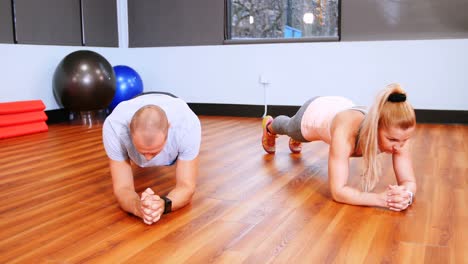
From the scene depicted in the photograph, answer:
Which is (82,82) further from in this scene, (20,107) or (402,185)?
(402,185)

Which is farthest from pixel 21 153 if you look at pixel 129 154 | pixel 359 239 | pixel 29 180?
pixel 359 239

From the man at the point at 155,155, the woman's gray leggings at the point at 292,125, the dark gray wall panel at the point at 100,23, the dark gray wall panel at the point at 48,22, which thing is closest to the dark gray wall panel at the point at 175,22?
the dark gray wall panel at the point at 100,23

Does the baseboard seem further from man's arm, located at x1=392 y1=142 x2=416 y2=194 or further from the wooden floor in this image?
man's arm, located at x1=392 y1=142 x2=416 y2=194

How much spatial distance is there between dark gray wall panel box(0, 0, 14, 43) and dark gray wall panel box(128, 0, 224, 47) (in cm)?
177

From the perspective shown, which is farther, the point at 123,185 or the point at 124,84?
the point at 124,84

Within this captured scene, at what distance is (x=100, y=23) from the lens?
532 cm

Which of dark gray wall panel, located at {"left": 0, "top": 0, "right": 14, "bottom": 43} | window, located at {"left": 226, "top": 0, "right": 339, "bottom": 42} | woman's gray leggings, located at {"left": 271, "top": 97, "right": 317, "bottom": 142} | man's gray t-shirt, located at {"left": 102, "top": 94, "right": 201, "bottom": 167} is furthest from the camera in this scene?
window, located at {"left": 226, "top": 0, "right": 339, "bottom": 42}

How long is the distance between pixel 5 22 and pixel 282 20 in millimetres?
2919

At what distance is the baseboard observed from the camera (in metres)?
4.40

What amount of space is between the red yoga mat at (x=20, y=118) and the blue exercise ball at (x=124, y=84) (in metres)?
0.97

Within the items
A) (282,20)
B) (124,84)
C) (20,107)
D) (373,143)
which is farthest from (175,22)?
(373,143)

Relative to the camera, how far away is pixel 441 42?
432cm

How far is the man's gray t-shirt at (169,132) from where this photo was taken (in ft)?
5.83

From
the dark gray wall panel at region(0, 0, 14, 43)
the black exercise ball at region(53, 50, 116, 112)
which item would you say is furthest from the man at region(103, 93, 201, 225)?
the dark gray wall panel at region(0, 0, 14, 43)
